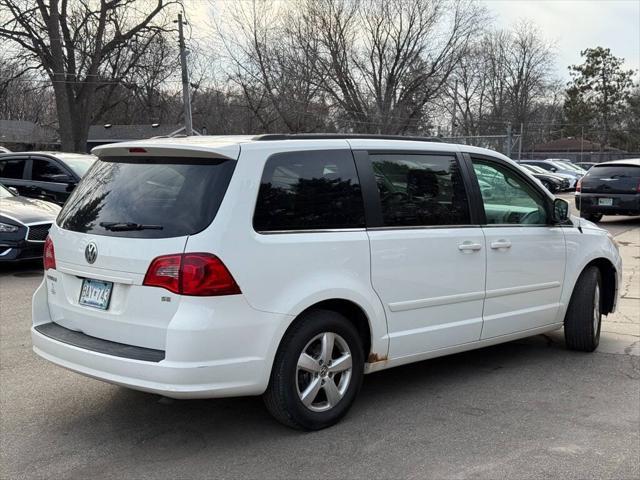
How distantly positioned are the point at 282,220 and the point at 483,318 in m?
1.83

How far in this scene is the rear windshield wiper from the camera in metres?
3.58

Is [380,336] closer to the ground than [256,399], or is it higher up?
higher up

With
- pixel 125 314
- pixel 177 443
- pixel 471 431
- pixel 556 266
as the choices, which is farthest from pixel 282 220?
pixel 556 266

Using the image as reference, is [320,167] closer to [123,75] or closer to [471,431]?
[471,431]

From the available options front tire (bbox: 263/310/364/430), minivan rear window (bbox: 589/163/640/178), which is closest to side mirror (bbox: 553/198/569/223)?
front tire (bbox: 263/310/364/430)

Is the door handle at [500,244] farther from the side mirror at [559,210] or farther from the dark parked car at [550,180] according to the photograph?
the dark parked car at [550,180]

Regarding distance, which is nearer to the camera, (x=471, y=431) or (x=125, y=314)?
(x=125, y=314)

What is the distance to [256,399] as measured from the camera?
14.5 ft

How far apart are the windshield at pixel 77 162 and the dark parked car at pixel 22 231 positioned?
105 inches

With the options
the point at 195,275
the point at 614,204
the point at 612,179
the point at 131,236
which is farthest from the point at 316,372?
the point at 612,179

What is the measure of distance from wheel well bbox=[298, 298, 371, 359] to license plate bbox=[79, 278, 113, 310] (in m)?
1.11

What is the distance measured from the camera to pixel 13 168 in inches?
497

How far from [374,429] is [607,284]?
10.1 ft

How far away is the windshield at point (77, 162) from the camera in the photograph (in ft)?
39.9
